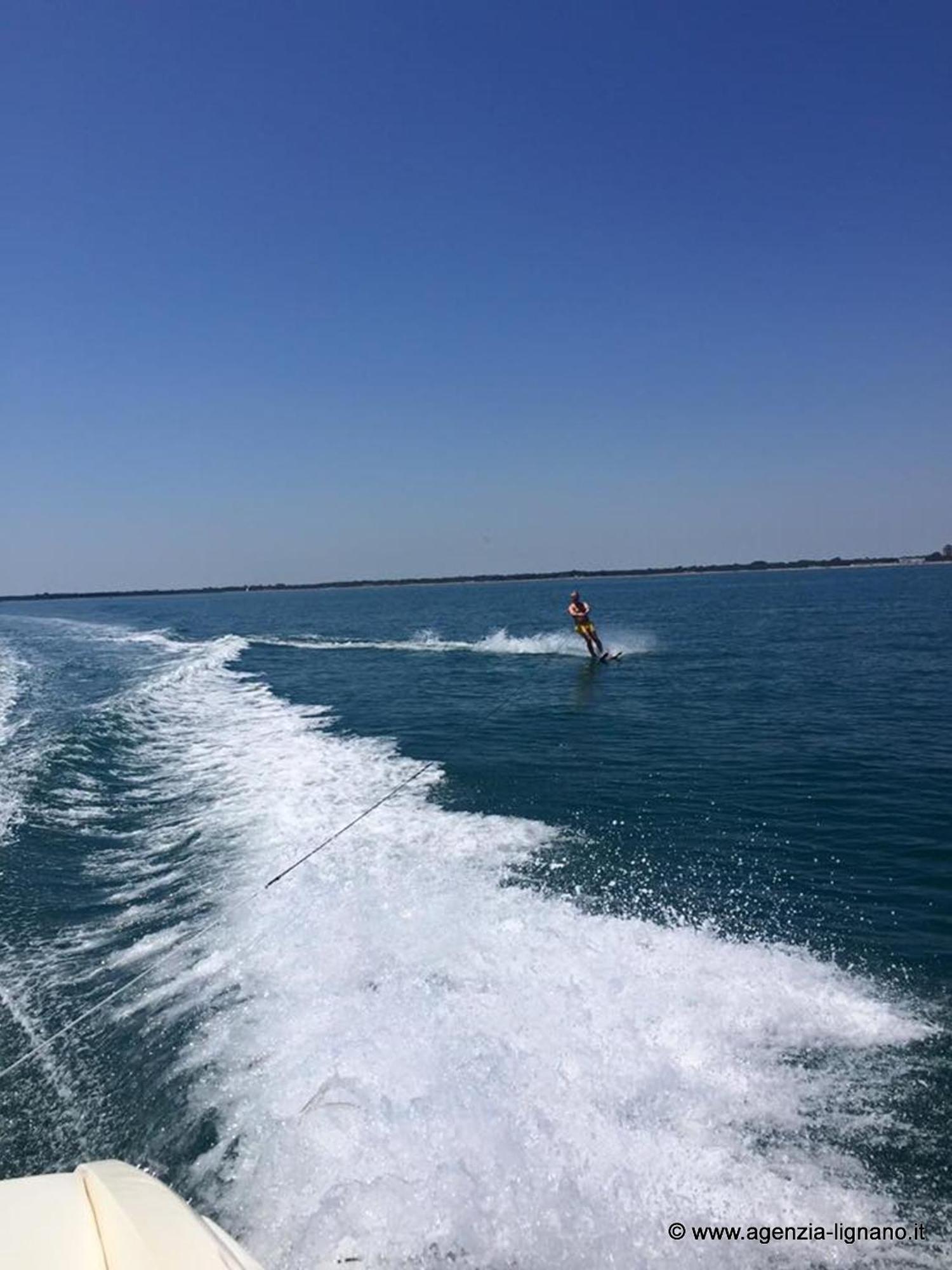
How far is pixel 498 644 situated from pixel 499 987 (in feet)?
101

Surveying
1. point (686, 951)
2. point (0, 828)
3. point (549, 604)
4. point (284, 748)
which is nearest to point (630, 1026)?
point (686, 951)

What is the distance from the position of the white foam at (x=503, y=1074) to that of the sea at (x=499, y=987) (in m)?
0.03

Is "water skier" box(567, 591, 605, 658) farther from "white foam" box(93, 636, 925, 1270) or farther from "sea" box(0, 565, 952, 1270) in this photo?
"white foam" box(93, 636, 925, 1270)

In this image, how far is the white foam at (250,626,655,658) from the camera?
108 ft

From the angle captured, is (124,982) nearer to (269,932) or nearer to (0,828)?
(269,932)

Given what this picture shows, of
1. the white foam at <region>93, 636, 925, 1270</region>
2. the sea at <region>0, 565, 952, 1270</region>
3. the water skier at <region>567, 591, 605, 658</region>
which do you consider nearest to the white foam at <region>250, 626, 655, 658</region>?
the water skier at <region>567, 591, 605, 658</region>

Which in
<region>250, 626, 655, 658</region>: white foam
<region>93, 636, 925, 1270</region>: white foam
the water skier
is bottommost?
<region>93, 636, 925, 1270</region>: white foam

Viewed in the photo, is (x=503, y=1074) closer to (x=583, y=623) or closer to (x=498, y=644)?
(x=583, y=623)

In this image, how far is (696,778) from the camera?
12547 millimetres

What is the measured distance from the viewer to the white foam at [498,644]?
3303 cm

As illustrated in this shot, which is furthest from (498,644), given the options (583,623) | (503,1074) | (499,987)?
(503,1074)

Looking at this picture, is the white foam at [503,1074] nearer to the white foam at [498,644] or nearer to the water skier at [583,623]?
the water skier at [583,623]

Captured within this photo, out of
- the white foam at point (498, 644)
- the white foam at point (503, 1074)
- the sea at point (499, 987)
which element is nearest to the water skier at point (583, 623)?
the white foam at point (498, 644)

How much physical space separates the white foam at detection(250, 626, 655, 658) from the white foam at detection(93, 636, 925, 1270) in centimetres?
2382
